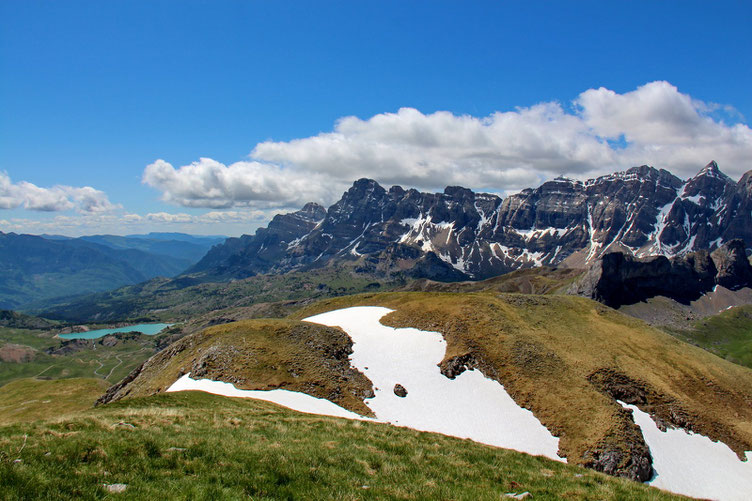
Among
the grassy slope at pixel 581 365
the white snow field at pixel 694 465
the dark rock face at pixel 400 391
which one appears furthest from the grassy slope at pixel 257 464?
the white snow field at pixel 694 465

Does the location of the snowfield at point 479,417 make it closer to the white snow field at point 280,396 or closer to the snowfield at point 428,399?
the snowfield at point 428,399

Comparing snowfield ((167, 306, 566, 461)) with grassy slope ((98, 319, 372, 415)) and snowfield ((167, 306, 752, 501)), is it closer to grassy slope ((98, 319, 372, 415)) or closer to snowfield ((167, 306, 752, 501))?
snowfield ((167, 306, 752, 501))

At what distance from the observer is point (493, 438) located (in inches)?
1817

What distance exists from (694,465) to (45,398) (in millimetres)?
104620

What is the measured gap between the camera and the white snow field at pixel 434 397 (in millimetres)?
46969

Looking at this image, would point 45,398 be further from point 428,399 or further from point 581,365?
point 581,365

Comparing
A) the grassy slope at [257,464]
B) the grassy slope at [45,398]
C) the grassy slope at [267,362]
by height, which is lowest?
the grassy slope at [45,398]

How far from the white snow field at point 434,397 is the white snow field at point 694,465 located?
1293cm

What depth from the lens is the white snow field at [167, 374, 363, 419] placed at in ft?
155

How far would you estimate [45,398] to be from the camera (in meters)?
74.5

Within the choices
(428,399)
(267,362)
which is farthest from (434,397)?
(267,362)

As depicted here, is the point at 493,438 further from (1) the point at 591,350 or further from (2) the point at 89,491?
(2) the point at 89,491

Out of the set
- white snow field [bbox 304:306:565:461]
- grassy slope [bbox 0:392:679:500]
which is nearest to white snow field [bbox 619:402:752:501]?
white snow field [bbox 304:306:565:461]

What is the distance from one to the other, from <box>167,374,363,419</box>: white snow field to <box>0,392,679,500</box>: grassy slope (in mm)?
18289
